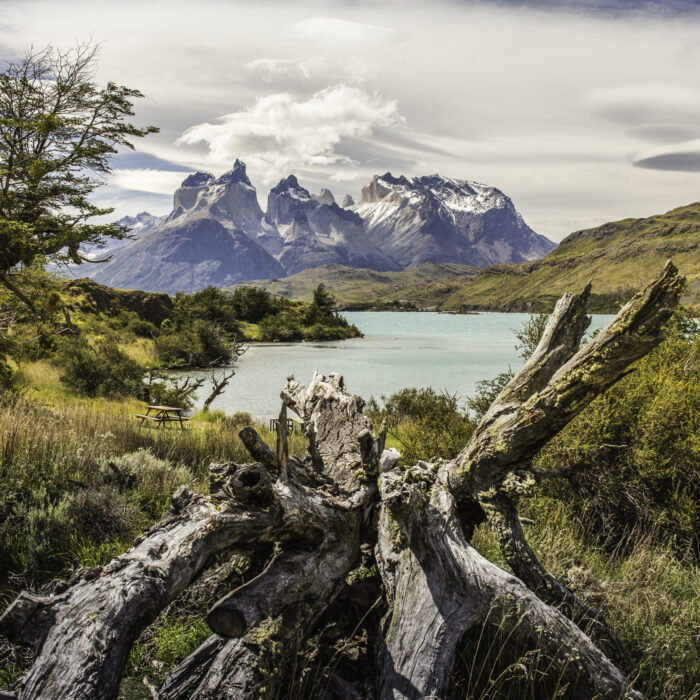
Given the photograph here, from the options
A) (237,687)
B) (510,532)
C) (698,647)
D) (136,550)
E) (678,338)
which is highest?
(678,338)

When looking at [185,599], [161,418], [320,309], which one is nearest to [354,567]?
[185,599]

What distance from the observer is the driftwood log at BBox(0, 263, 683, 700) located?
218 centimetres

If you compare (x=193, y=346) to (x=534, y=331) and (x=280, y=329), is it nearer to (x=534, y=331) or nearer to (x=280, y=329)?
(x=280, y=329)

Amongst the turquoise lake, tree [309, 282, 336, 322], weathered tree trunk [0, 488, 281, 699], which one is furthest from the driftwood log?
tree [309, 282, 336, 322]

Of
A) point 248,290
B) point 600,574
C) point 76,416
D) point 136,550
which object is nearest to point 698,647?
point 600,574

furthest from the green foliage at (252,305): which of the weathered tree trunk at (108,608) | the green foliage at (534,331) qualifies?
the weathered tree trunk at (108,608)

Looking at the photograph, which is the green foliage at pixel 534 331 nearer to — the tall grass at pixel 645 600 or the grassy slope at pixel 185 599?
the grassy slope at pixel 185 599

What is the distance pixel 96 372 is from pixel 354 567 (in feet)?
63.1

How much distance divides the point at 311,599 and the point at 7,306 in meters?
16.1

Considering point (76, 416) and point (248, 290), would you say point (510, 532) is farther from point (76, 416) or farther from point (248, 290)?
point (248, 290)

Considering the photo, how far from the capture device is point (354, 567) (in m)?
3.82

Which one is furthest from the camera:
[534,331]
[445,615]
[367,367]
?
[367,367]

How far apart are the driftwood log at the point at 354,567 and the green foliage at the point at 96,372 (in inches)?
704

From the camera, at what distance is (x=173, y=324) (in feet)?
149
